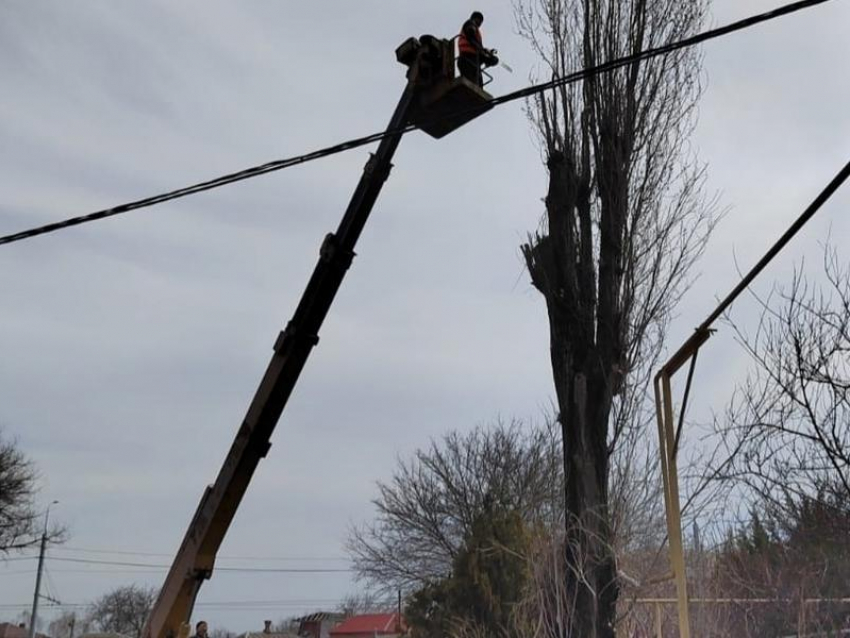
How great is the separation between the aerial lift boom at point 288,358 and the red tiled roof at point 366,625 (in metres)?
42.1

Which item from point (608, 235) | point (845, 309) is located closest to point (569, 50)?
point (608, 235)

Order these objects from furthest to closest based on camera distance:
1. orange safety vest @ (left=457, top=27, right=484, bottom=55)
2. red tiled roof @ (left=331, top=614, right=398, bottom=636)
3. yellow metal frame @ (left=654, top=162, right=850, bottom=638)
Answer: red tiled roof @ (left=331, top=614, right=398, bottom=636), orange safety vest @ (left=457, top=27, right=484, bottom=55), yellow metal frame @ (left=654, top=162, right=850, bottom=638)

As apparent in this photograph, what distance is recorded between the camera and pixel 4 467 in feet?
90.8

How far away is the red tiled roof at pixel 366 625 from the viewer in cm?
4775

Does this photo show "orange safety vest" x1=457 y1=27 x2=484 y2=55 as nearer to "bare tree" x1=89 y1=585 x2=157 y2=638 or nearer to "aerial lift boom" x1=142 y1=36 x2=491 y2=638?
"aerial lift boom" x1=142 y1=36 x2=491 y2=638

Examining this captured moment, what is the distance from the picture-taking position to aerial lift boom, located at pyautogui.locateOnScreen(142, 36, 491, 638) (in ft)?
22.5

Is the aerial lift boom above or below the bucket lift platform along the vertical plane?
below

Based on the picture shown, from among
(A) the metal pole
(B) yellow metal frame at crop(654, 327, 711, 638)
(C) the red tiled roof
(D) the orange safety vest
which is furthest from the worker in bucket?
(C) the red tiled roof

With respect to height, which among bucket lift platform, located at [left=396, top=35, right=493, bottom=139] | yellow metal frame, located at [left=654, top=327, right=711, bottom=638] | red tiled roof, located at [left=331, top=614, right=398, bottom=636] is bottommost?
red tiled roof, located at [left=331, top=614, right=398, bottom=636]

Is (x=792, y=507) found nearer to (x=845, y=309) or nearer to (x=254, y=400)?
(x=845, y=309)

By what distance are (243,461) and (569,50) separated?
24.6ft

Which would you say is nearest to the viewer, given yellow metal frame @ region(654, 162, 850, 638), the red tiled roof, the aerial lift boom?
yellow metal frame @ region(654, 162, 850, 638)

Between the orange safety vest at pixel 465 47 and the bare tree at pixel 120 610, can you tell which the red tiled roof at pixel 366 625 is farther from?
the orange safety vest at pixel 465 47

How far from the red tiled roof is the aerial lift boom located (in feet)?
138
